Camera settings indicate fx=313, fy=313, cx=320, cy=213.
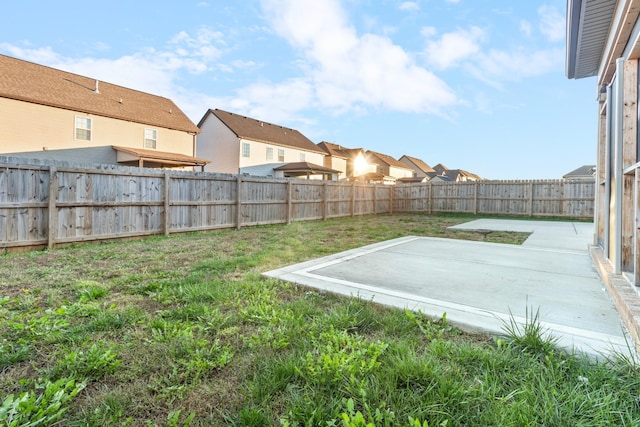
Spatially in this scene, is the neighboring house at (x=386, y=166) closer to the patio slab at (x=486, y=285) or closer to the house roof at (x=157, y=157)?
the house roof at (x=157, y=157)

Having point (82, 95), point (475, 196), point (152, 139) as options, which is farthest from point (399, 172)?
point (82, 95)

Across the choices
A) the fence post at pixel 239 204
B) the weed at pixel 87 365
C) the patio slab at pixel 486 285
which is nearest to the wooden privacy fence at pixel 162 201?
the fence post at pixel 239 204

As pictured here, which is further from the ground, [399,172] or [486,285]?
[399,172]

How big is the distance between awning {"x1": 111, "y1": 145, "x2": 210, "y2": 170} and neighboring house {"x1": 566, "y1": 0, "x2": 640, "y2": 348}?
15100mm

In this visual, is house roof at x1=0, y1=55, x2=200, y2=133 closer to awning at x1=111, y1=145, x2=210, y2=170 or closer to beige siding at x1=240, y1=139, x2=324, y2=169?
awning at x1=111, y1=145, x2=210, y2=170

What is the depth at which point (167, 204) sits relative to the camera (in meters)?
7.27

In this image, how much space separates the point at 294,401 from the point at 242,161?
1997cm

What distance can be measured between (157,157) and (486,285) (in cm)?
1502

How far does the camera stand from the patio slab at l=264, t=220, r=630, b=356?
227 cm

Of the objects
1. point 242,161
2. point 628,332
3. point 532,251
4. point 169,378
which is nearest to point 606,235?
point 532,251

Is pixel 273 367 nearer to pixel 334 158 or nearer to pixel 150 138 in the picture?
pixel 150 138

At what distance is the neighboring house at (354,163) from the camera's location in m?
32.6

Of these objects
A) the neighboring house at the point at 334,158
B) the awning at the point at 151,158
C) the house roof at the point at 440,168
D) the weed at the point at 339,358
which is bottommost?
the weed at the point at 339,358

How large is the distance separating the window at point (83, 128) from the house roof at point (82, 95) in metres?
0.36
